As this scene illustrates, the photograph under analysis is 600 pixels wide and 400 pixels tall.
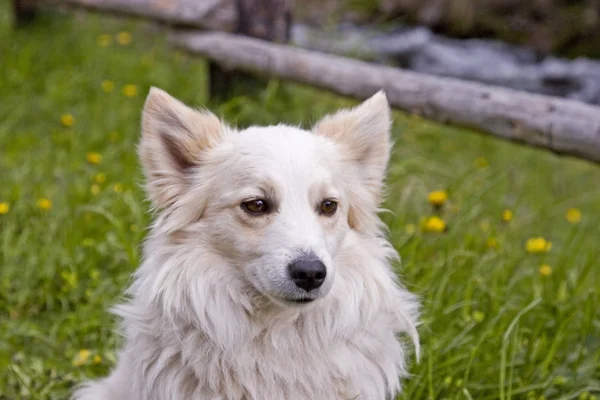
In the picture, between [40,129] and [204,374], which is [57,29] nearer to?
[40,129]

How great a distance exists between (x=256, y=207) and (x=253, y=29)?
10.9 feet

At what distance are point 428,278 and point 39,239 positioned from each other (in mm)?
1884

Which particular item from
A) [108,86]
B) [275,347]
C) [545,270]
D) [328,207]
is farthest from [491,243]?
[108,86]

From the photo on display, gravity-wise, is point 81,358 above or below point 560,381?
below

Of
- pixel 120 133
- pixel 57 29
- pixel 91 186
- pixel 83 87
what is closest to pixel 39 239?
pixel 91 186

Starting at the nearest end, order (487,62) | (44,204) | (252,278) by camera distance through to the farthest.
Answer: (252,278)
(44,204)
(487,62)

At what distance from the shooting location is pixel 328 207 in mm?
2445

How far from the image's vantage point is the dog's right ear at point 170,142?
241 centimetres

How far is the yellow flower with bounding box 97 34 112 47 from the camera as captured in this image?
7.24 meters

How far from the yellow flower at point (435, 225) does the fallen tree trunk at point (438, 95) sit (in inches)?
22.4

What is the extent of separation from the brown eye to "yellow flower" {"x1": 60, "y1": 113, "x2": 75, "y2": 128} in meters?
3.11

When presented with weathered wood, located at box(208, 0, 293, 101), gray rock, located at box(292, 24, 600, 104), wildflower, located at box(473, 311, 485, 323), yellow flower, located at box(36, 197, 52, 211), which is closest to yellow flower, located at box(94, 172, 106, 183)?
yellow flower, located at box(36, 197, 52, 211)

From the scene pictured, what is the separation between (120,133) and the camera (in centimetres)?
524

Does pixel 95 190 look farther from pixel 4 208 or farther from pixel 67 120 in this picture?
pixel 67 120
